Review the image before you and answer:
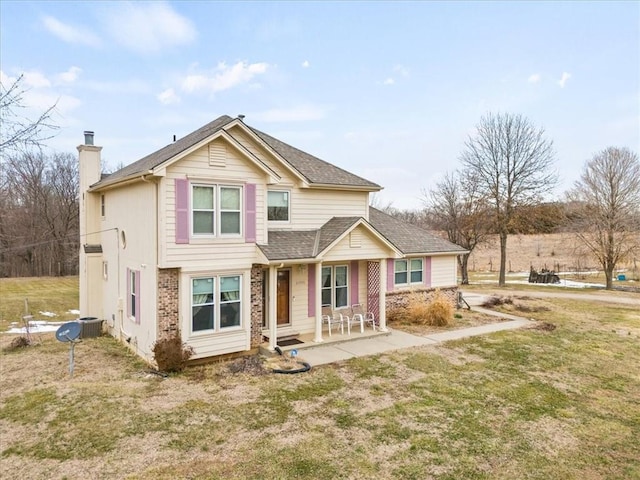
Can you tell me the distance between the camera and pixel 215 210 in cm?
1088

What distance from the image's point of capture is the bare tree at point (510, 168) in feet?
94.8

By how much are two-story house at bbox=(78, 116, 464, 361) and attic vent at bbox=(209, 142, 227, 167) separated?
0.03 m

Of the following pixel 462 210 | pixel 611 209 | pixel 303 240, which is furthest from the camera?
pixel 462 210

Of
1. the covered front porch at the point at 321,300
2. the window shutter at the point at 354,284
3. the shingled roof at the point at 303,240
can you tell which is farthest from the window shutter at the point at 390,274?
the shingled roof at the point at 303,240

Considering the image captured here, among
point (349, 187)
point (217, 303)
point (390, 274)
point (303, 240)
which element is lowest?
point (217, 303)

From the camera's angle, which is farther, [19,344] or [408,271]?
[408,271]

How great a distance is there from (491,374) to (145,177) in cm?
1007

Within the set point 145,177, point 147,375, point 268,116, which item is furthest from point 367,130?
point 147,375

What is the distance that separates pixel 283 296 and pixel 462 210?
863 inches

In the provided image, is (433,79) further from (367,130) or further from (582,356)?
(582,356)

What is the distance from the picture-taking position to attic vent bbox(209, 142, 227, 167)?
10.8 meters

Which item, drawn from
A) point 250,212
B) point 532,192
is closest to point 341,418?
point 250,212

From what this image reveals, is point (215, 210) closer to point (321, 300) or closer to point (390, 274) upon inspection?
point (321, 300)

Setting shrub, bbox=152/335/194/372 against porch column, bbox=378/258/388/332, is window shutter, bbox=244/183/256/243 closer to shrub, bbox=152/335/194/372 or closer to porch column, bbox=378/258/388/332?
shrub, bbox=152/335/194/372
